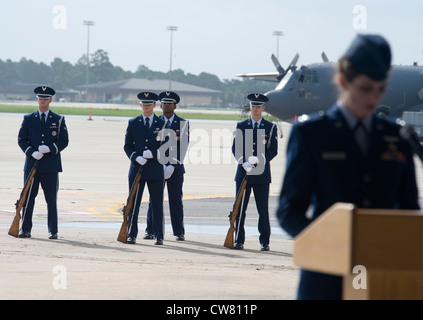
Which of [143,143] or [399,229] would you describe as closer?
[399,229]

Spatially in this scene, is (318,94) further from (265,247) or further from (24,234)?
(24,234)

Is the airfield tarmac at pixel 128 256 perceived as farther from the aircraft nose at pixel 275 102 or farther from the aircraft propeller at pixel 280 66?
the aircraft propeller at pixel 280 66

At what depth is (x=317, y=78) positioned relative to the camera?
3491 cm

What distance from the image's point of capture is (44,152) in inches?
422

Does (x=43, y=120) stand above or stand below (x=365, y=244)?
below

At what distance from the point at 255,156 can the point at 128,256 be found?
2329mm

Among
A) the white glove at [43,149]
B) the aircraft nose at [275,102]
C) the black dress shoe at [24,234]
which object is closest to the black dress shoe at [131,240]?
the black dress shoe at [24,234]

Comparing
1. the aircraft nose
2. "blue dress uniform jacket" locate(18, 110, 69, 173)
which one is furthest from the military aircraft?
"blue dress uniform jacket" locate(18, 110, 69, 173)

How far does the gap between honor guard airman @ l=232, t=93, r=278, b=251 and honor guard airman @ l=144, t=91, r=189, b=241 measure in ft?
3.01

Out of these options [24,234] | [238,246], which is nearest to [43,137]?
[24,234]

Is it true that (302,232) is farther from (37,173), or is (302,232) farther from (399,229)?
(37,173)
